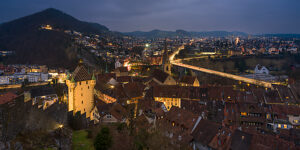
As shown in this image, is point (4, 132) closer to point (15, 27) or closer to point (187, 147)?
point (187, 147)

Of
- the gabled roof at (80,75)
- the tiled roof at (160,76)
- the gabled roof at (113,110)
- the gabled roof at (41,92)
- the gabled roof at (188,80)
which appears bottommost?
the gabled roof at (41,92)

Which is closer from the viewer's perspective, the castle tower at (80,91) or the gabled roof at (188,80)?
the castle tower at (80,91)

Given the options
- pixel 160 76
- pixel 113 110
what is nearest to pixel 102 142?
pixel 113 110

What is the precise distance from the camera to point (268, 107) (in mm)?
37094

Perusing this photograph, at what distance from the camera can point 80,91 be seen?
1420 inches

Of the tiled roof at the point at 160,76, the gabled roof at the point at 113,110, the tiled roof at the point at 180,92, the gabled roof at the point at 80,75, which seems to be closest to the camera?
the gabled roof at the point at 113,110

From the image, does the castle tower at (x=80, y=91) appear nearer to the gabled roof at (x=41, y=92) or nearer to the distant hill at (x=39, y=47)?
the gabled roof at (x=41, y=92)

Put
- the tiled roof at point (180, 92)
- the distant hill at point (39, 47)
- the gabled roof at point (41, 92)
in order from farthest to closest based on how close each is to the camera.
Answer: the distant hill at point (39, 47) → the gabled roof at point (41, 92) → the tiled roof at point (180, 92)

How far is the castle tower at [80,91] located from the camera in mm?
34906

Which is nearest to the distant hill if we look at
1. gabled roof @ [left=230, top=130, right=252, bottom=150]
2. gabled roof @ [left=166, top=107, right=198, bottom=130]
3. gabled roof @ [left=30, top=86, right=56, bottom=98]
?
gabled roof @ [left=30, top=86, right=56, bottom=98]

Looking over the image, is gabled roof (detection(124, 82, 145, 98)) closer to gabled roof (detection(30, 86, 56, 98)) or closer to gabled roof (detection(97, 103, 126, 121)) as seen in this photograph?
gabled roof (detection(97, 103, 126, 121))

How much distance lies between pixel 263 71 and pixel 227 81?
34602mm

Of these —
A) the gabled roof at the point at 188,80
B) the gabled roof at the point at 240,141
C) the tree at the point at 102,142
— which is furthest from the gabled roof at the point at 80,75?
the gabled roof at the point at 188,80

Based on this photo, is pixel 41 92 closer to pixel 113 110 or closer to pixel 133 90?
pixel 133 90
